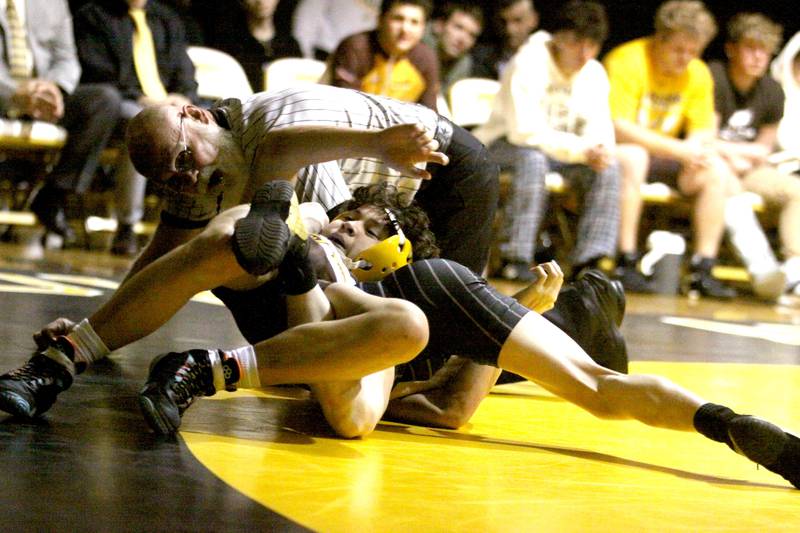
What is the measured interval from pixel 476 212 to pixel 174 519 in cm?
Result: 160

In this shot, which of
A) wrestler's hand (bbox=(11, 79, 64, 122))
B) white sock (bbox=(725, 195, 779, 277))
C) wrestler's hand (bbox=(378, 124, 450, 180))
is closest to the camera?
wrestler's hand (bbox=(378, 124, 450, 180))

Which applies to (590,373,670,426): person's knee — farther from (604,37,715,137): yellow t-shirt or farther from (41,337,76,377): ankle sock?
(604,37,715,137): yellow t-shirt

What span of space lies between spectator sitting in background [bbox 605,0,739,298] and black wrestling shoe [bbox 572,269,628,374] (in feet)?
11.6

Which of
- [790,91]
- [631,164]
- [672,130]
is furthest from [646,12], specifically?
[631,164]

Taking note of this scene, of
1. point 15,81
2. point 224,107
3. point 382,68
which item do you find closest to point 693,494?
point 224,107

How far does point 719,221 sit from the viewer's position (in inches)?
260

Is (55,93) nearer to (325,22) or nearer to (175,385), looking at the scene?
(325,22)

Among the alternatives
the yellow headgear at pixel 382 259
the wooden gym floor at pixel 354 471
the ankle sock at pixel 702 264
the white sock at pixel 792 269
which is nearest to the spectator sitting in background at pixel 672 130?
the ankle sock at pixel 702 264

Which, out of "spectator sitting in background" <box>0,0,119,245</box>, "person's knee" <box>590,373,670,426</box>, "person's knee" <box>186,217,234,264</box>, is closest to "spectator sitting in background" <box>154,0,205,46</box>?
"spectator sitting in background" <box>0,0,119,245</box>

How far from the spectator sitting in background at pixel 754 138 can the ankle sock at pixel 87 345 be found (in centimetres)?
499

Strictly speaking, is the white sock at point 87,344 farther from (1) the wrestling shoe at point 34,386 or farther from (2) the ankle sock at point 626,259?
(2) the ankle sock at point 626,259

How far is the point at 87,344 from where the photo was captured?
7.79 feet

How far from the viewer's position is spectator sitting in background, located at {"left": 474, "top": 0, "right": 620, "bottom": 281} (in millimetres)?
6074

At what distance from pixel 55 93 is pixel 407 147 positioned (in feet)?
13.0
